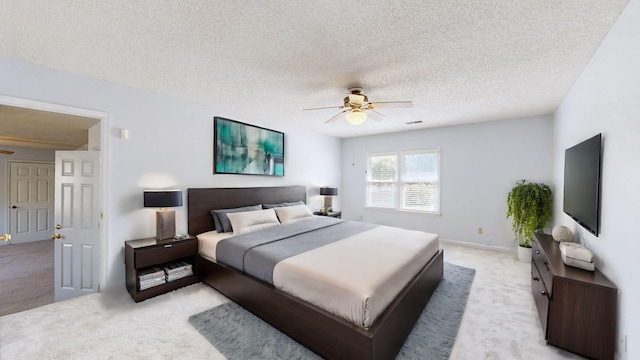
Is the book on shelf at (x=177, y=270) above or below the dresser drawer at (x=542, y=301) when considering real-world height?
below

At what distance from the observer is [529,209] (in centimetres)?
393

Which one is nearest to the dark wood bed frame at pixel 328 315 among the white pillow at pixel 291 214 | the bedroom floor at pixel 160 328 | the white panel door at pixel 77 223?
the bedroom floor at pixel 160 328

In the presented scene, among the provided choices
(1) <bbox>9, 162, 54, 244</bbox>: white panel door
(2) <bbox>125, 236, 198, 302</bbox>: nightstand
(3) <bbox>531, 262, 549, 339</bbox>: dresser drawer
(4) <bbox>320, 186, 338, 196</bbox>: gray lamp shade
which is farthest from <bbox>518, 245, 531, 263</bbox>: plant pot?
(1) <bbox>9, 162, 54, 244</bbox>: white panel door

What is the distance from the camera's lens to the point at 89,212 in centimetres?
296

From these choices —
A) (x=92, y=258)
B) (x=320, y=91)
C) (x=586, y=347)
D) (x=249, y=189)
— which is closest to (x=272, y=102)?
(x=320, y=91)

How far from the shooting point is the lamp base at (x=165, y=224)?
3.06 m

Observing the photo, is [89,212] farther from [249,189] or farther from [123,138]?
[249,189]

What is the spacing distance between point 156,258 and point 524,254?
5.38 metres

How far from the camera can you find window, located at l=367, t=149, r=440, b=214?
5.37 m

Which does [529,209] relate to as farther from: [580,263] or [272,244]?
[272,244]

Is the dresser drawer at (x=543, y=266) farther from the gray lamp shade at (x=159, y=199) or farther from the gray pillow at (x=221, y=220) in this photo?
the gray lamp shade at (x=159, y=199)

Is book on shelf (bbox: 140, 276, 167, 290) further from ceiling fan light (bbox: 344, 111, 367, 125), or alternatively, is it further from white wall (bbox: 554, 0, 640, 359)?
white wall (bbox: 554, 0, 640, 359)

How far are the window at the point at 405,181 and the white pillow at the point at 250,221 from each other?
123 inches

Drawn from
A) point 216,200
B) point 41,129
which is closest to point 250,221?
point 216,200
